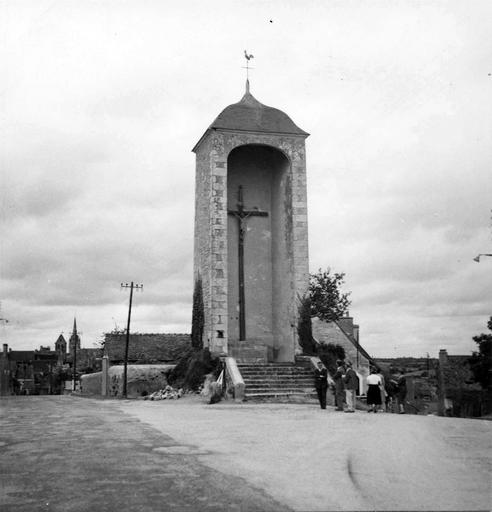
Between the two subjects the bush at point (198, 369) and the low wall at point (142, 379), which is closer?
the bush at point (198, 369)

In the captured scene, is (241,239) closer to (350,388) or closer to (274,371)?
(274,371)

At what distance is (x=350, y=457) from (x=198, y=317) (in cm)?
1515

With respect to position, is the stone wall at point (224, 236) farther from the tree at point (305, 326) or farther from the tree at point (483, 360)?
the tree at point (483, 360)

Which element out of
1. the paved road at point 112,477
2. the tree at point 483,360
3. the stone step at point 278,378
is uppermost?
the tree at point 483,360

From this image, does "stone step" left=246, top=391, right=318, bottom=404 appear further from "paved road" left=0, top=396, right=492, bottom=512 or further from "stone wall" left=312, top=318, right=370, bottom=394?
"stone wall" left=312, top=318, right=370, bottom=394

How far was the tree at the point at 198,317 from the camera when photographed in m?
22.6

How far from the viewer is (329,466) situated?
7383mm

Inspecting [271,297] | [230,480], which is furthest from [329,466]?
[271,297]

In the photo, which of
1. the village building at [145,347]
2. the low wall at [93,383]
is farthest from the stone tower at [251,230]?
the low wall at [93,383]

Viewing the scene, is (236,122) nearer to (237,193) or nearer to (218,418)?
(237,193)

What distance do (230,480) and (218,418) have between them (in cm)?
646

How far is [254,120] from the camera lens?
23422 millimetres

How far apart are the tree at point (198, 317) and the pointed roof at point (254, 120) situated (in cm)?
547

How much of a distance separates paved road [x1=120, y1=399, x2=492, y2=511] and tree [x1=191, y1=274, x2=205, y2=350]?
8.84 m
